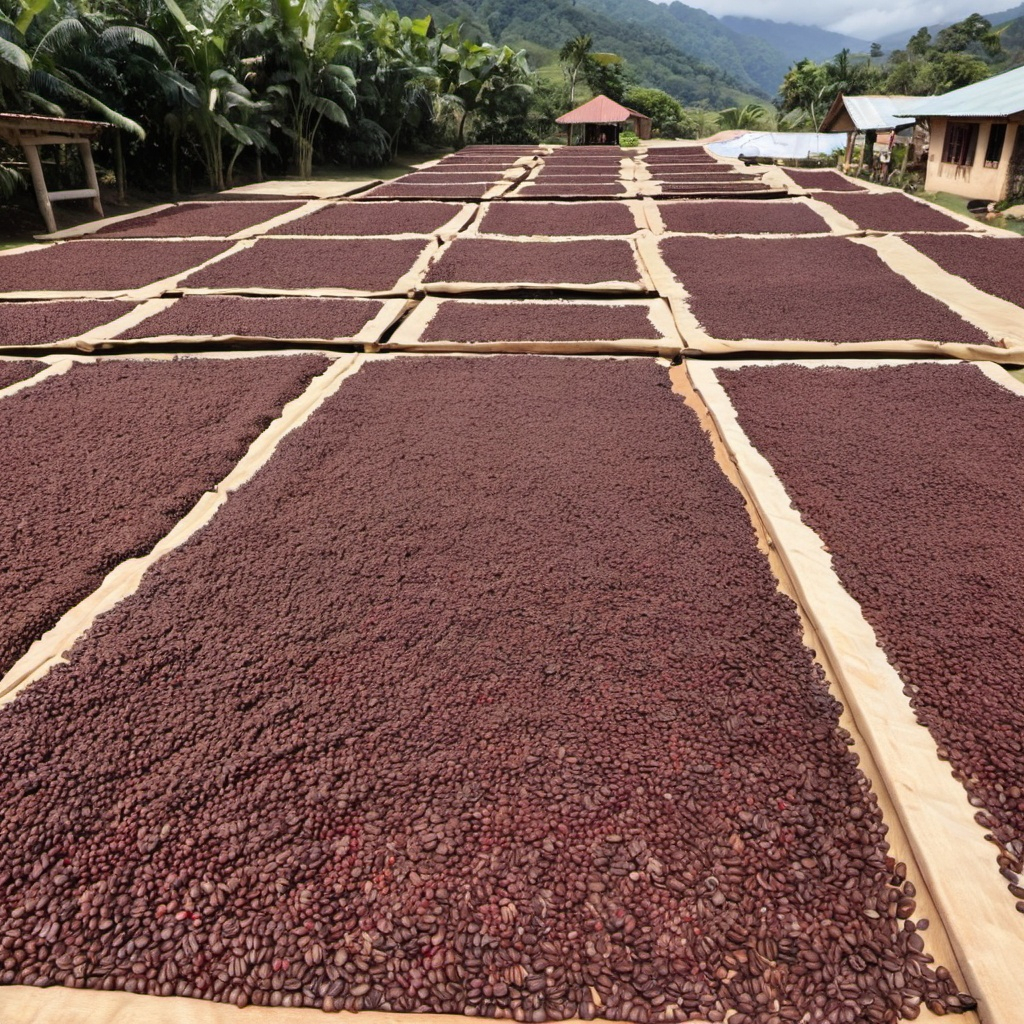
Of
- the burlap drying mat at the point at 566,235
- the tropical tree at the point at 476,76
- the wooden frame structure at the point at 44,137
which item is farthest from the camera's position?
the tropical tree at the point at 476,76

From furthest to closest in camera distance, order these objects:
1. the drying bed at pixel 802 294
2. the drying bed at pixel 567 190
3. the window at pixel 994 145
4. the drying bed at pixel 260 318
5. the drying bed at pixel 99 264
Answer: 1. the window at pixel 994 145
2. the drying bed at pixel 567 190
3. the drying bed at pixel 99 264
4. the drying bed at pixel 260 318
5. the drying bed at pixel 802 294

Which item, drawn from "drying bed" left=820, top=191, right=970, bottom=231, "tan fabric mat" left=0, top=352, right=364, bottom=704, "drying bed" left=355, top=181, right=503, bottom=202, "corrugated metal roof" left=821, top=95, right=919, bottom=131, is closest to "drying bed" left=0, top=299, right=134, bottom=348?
"tan fabric mat" left=0, top=352, right=364, bottom=704

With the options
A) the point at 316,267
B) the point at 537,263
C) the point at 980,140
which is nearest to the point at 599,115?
the point at 980,140

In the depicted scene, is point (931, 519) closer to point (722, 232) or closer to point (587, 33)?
point (722, 232)

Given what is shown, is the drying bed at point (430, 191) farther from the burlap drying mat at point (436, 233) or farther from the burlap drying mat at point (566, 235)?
the burlap drying mat at point (436, 233)

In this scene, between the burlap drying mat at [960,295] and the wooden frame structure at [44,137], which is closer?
the burlap drying mat at [960,295]

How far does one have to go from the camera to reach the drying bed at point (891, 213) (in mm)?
7855

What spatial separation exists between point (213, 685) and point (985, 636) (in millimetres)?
1995

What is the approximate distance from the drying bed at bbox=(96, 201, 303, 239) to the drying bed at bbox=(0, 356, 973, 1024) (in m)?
6.68

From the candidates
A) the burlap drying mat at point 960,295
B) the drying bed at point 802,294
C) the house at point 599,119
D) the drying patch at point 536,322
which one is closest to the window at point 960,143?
the burlap drying mat at point 960,295

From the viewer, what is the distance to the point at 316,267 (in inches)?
244

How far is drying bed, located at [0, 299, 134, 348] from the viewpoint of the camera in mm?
4656

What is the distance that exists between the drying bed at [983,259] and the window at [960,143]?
8253 mm

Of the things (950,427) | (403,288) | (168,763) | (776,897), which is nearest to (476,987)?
(776,897)
